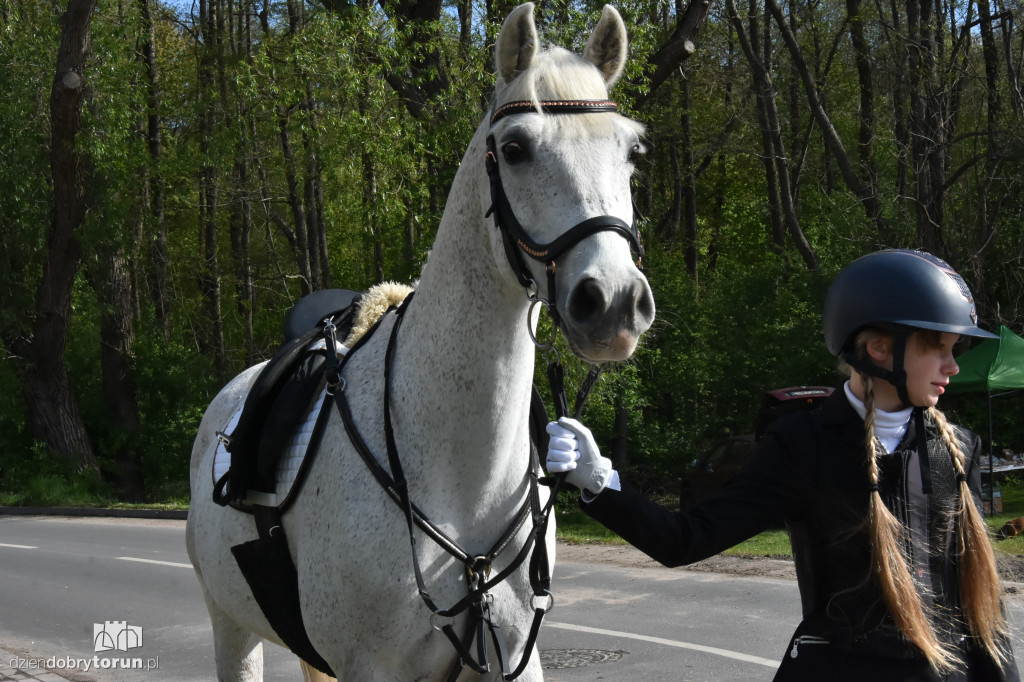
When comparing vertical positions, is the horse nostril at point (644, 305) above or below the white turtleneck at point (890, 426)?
above

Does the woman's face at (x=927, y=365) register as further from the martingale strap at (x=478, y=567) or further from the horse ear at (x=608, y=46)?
the horse ear at (x=608, y=46)

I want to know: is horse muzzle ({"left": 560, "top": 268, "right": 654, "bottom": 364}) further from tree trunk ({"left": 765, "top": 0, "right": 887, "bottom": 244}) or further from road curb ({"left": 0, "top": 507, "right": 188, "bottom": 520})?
tree trunk ({"left": 765, "top": 0, "right": 887, "bottom": 244})

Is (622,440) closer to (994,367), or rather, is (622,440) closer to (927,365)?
(994,367)

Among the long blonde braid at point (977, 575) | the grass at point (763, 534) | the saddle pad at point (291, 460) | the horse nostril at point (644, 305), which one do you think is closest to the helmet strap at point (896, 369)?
the long blonde braid at point (977, 575)

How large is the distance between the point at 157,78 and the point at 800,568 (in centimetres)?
2846

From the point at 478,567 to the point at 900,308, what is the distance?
1.34 m

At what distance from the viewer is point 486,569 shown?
2.95 metres

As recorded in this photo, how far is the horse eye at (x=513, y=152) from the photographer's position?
2.74 meters

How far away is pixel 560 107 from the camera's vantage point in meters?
2.78

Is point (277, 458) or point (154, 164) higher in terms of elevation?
point (154, 164)

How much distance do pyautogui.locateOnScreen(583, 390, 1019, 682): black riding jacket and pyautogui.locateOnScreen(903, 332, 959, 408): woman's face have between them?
131 mm

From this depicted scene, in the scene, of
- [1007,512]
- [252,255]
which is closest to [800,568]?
[1007,512]

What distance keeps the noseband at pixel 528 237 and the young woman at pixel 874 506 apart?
1.36 ft

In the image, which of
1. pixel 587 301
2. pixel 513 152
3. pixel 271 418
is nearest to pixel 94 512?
pixel 271 418
